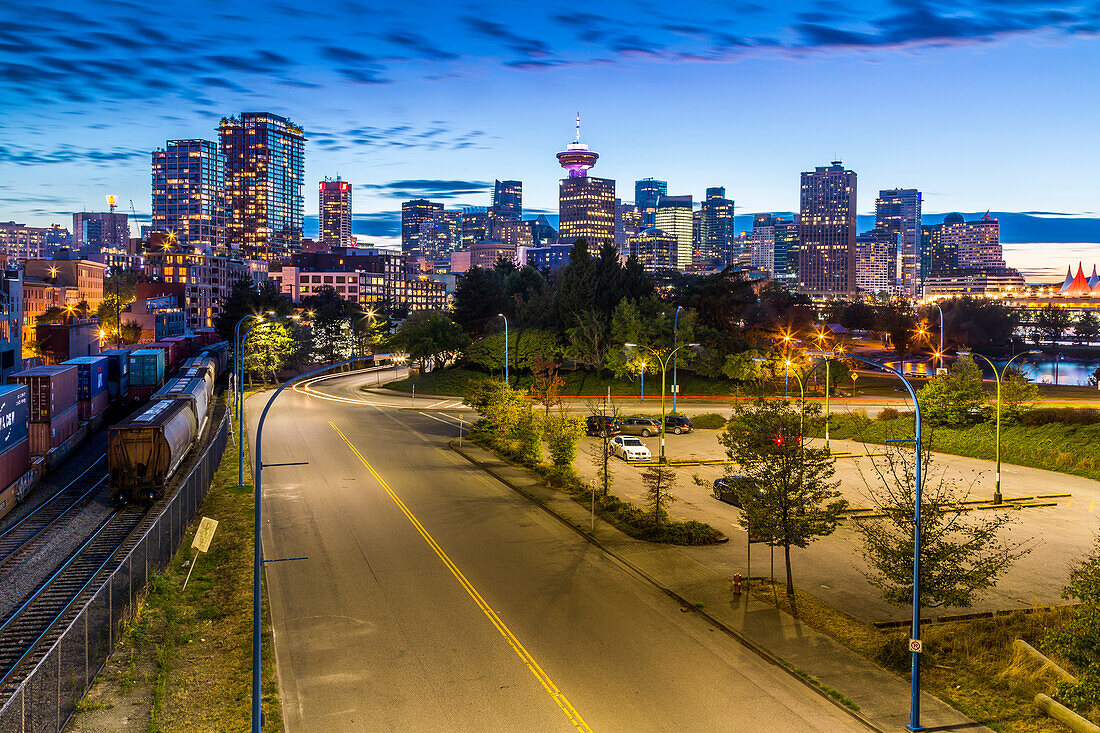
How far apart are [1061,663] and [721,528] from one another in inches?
569

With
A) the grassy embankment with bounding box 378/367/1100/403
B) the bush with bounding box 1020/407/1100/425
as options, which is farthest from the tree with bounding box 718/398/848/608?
the grassy embankment with bounding box 378/367/1100/403

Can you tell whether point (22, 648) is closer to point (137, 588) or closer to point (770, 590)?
point (137, 588)

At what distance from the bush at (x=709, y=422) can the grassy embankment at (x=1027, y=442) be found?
10.2 m

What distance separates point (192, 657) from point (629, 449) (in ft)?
99.3

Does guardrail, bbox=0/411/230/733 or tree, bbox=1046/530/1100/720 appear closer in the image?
tree, bbox=1046/530/1100/720

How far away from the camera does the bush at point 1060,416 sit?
47.7 m

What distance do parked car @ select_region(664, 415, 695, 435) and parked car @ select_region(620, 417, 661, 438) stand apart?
1567 millimetres

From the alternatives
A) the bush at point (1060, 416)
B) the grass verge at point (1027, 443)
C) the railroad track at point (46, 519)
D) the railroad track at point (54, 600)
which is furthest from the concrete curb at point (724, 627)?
the bush at point (1060, 416)

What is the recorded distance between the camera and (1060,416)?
4869 cm

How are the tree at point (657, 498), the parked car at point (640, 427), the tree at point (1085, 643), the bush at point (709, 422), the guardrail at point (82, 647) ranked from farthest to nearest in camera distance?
the bush at point (709, 422) → the parked car at point (640, 427) → the tree at point (657, 498) → the guardrail at point (82, 647) → the tree at point (1085, 643)

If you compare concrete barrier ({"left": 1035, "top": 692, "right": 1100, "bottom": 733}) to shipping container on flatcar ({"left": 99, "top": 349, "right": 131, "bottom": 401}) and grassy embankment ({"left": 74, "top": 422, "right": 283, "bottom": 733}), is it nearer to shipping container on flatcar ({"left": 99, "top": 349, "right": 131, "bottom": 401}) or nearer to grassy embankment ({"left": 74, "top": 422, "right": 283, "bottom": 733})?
grassy embankment ({"left": 74, "top": 422, "right": 283, "bottom": 733})

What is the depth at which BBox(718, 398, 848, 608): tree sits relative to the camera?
881 inches

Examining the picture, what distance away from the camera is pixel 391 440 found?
51.4 metres

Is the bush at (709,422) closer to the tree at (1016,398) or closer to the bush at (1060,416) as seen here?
the tree at (1016,398)
